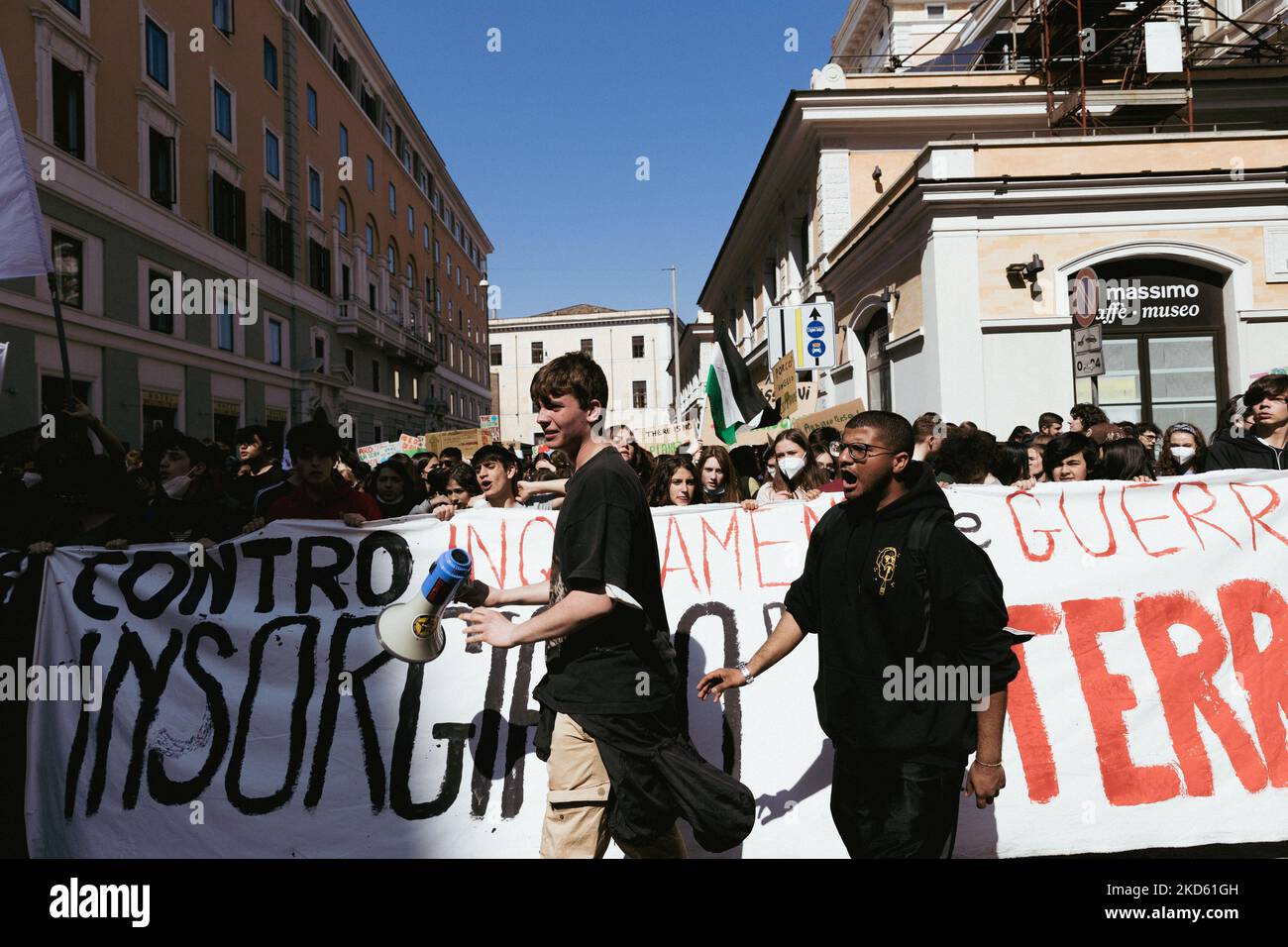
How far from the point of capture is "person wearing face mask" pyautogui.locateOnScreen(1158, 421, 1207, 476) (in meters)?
6.28

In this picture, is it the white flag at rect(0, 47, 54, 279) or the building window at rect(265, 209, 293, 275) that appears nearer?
the white flag at rect(0, 47, 54, 279)

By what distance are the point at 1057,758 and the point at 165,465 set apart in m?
5.39

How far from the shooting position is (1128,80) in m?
17.3

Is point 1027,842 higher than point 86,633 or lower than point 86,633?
lower

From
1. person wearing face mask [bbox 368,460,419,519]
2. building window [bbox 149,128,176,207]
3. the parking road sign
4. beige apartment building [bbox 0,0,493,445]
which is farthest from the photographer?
building window [bbox 149,128,176,207]

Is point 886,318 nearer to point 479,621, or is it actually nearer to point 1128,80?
point 1128,80

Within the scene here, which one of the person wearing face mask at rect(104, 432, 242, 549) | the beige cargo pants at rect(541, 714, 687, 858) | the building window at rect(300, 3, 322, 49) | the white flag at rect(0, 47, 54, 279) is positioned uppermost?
the building window at rect(300, 3, 322, 49)

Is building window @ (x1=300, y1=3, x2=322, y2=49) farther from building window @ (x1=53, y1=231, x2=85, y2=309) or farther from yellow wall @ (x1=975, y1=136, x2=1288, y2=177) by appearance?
yellow wall @ (x1=975, y1=136, x2=1288, y2=177)

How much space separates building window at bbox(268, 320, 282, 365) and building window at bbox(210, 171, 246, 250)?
3.35 m

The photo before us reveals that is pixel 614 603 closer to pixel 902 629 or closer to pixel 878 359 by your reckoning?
pixel 902 629

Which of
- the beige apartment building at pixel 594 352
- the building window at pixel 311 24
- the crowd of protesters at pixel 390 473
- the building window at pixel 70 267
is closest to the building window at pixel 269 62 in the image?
→ the building window at pixel 311 24

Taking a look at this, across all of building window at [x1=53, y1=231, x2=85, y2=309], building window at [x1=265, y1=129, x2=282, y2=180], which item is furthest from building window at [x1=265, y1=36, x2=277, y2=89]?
building window at [x1=53, y1=231, x2=85, y2=309]

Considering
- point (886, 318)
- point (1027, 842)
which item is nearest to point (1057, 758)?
point (1027, 842)
